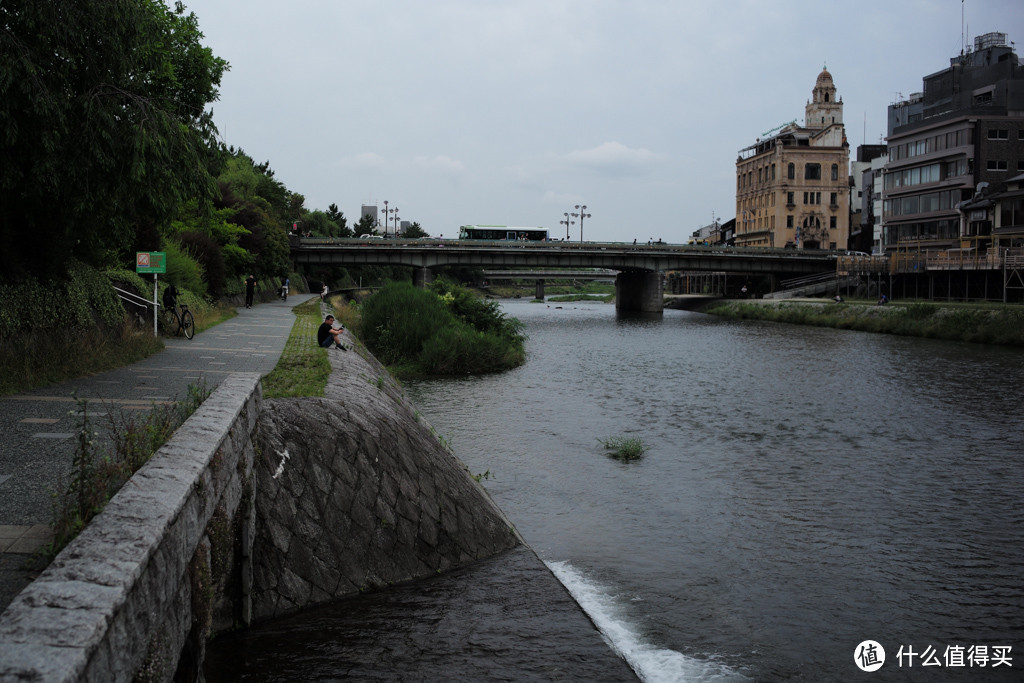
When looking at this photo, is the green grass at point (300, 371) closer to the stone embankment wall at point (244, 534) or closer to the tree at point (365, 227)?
the stone embankment wall at point (244, 534)

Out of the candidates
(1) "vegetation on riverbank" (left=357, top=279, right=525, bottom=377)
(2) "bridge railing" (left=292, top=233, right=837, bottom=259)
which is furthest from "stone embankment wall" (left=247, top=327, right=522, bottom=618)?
(2) "bridge railing" (left=292, top=233, right=837, bottom=259)

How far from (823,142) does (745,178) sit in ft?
50.3

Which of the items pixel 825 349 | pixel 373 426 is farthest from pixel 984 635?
pixel 825 349

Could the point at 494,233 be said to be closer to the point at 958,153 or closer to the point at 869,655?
the point at 958,153

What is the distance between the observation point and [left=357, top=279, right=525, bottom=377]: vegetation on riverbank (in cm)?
2769

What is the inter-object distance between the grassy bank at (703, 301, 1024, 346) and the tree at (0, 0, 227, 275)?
38.4 m

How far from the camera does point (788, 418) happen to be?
20.2 meters

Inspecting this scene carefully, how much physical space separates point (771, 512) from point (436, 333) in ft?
60.6

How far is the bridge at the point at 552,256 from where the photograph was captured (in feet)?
218

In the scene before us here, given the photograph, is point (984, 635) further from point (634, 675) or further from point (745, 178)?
point (745, 178)

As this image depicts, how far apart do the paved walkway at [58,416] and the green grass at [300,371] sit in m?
0.53

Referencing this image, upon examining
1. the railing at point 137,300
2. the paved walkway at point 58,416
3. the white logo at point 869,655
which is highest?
the railing at point 137,300

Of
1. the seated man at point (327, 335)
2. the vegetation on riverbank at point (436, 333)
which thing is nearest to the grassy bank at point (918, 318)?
the vegetation on riverbank at point (436, 333)

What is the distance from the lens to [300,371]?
41.2ft
